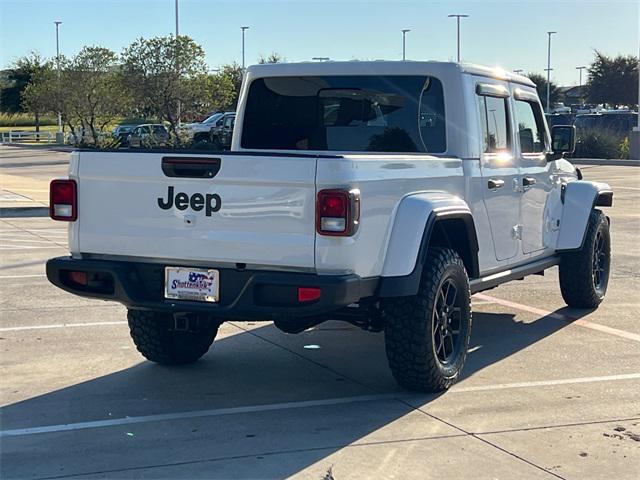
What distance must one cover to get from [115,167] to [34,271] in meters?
5.75

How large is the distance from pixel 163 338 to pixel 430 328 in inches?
77.0

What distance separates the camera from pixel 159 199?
19.3 ft

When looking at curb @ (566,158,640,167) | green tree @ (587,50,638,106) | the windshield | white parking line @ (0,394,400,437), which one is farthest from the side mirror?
green tree @ (587,50,638,106)

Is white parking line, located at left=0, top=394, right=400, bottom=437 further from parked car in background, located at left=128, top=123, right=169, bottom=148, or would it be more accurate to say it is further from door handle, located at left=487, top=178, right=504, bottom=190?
parked car in background, located at left=128, top=123, right=169, bottom=148

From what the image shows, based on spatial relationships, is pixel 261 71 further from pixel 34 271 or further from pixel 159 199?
pixel 34 271

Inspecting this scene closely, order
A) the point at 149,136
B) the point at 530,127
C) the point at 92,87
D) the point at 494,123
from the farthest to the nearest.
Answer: the point at 92,87, the point at 149,136, the point at 530,127, the point at 494,123

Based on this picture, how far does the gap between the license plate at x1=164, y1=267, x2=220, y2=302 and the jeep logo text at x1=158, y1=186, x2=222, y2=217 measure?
1.16 feet

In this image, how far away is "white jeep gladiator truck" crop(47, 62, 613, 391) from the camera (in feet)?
18.1

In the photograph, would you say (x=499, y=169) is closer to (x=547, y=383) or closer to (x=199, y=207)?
(x=547, y=383)

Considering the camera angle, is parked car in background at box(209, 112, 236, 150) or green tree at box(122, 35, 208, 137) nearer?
parked car in background at box(209, 112, 236, 150)

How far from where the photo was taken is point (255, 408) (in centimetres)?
602

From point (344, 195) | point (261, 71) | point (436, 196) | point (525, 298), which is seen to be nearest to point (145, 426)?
point (344, 195)

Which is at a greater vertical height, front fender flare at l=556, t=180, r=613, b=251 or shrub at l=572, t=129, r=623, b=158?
shrub at l=572, t=129, r=623, b=158

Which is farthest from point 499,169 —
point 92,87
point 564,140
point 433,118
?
point 92,87
